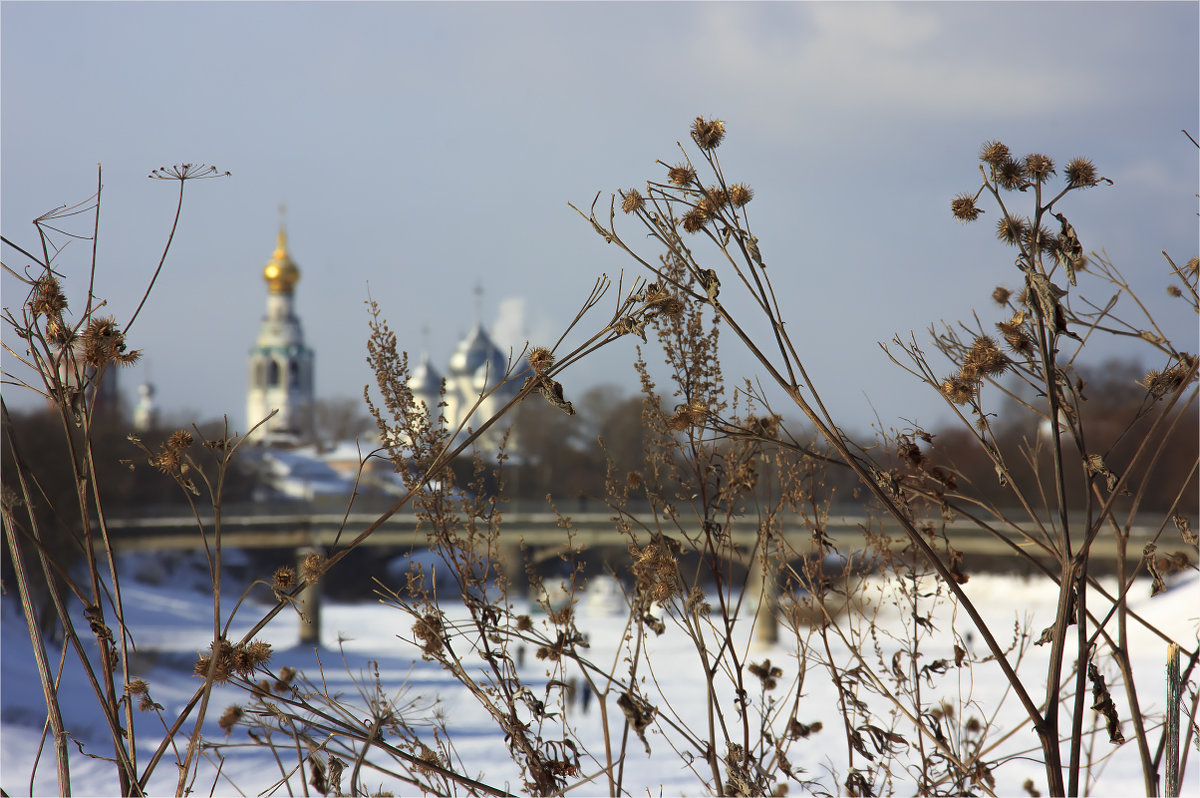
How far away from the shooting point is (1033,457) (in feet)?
6.05

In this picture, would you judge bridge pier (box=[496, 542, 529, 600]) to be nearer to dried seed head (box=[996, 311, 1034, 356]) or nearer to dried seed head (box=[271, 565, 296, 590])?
dried seed head (box=[271, 565, 296, 590])

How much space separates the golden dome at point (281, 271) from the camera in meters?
73.4

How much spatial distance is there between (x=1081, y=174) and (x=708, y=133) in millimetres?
605

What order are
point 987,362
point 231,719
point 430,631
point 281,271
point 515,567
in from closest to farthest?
1. point 987,362
2. point 231,719
3. point 430,631
4. point 515,567
5. point 281,271

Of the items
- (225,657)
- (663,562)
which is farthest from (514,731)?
(225,657)

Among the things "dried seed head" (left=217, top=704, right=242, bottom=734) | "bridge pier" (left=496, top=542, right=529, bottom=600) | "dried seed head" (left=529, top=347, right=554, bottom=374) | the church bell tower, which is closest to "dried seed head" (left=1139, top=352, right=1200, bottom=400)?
"dried seed head" (left=529, top=347, right=554, bottom=374)

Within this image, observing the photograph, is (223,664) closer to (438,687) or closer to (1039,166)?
(1039,166)

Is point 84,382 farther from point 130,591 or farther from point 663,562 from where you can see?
point 130,591

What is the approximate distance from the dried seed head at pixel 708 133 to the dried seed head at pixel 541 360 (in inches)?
18.1

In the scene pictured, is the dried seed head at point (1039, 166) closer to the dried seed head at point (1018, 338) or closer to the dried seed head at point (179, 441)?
the dried seed head at point (1018, 338)

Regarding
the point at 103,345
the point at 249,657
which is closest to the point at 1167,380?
the point at 249,657

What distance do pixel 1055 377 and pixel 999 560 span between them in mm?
32321

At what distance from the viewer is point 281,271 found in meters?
73.5

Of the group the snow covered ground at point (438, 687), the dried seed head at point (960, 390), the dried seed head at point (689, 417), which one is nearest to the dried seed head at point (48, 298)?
the snow covered ground at point (438, 687)
